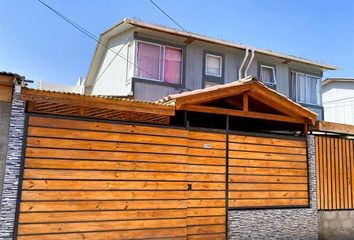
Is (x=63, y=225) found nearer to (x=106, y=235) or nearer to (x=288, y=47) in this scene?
(x=106, y=235)

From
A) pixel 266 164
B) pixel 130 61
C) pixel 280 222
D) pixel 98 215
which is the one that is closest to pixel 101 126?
pixel 98 215

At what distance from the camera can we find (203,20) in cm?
1388

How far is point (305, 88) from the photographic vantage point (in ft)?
57.3

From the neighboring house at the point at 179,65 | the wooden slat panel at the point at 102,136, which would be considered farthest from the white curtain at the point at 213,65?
the wooden slat panel at the point at 102,136

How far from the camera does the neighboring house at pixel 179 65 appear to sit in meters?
13.3

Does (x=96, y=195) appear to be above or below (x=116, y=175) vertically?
below

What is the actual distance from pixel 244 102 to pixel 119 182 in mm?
3673

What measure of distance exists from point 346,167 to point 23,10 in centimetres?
1147

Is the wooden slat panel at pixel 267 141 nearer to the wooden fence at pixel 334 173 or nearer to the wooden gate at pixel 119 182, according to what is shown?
the wooden gate at pixel 119 182

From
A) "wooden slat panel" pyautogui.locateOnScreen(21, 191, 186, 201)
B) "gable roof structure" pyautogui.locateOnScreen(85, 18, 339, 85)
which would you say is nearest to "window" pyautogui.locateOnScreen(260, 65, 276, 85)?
"gable roof structure" pyautogui.locateOnScreen(85, 18, 339, 85)

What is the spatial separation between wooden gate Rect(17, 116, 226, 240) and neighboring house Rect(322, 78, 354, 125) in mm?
17196

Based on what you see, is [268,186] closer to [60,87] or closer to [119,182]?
[119,182]

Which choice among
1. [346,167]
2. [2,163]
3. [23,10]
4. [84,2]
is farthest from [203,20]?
[2,163]

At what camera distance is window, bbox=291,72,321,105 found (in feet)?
56.5
